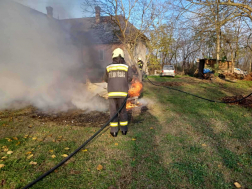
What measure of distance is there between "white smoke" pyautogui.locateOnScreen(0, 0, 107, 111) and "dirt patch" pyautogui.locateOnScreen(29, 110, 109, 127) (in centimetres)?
51

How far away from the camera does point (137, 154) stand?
3.12 m

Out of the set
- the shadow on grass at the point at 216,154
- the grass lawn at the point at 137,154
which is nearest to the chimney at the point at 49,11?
the grass lawn at the point at 137,154

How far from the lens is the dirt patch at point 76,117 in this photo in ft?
15.6

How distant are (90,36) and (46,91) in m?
8.15

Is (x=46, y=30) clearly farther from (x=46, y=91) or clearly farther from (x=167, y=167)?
(x=167, y=167)

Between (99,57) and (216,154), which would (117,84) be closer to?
(216,154)

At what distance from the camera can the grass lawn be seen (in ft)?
7.93

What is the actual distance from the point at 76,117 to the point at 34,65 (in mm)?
4047

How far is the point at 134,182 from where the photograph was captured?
7.80ft

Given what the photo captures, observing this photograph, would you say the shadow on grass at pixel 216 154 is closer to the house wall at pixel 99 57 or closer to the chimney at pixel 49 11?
the house wall at pixel 99 57

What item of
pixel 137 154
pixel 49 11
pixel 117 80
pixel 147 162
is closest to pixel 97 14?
pixel 49 11

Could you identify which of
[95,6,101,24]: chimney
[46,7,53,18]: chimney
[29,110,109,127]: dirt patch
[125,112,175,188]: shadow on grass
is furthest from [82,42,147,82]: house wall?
[125,112,175,188]: shadow on grass

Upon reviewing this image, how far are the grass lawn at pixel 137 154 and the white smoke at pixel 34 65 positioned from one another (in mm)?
1827

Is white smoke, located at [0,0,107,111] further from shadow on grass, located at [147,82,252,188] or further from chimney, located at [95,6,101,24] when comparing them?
shadow on grass, located at [147,82,252,188]
